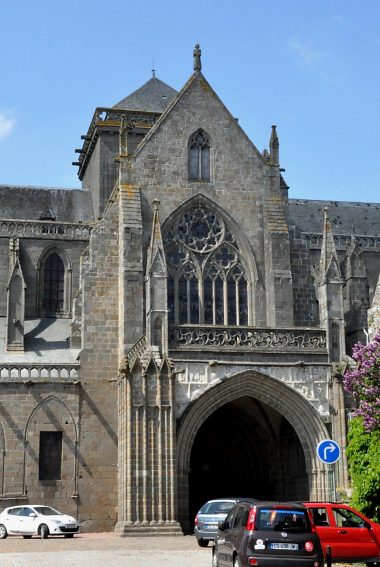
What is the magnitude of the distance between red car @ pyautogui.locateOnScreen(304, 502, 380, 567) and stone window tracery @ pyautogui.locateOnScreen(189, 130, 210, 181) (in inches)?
732

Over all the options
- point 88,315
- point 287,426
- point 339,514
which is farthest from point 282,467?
point 339,514

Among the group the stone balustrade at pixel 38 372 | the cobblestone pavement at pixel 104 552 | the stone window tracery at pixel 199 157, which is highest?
the stone window tracery at pixel 199 157

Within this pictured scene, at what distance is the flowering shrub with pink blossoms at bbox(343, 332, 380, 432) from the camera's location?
A: 84.1ft

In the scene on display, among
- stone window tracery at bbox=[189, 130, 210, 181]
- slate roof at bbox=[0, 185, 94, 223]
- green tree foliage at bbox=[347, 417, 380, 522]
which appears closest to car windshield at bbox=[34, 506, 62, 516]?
green tree foliage at bbox=[347, 417, 380, 522]

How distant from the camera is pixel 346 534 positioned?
18922 millimetres

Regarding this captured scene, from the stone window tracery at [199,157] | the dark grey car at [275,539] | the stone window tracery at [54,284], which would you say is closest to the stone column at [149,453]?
the stone window tracery at [199,157]

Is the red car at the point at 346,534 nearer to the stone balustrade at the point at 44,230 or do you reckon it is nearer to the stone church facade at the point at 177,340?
the stone church facade at the point at 177,340

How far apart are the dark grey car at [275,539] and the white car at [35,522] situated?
12.7m

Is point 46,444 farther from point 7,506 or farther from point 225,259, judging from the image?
point 225,259

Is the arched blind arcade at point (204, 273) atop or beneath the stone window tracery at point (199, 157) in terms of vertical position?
beneath

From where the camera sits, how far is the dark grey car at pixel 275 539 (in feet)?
51.4

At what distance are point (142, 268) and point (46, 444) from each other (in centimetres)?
697

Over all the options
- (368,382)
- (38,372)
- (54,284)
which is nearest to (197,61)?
(54,284)

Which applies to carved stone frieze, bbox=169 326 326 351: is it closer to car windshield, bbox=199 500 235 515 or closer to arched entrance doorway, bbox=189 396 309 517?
arched entrance doorway, bbox=189 396 309 517
